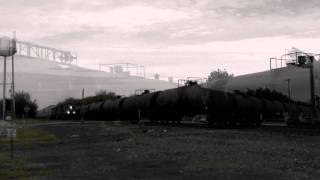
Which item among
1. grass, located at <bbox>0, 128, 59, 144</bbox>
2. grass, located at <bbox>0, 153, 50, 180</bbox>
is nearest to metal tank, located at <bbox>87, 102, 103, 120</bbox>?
grass, located at <bbox>0, 128, 59, 144</bbox>

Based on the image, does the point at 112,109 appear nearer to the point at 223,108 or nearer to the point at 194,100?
the point at 194,100

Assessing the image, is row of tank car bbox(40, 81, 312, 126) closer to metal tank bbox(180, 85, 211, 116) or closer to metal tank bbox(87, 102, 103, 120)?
metal tank bbox(180, 85, 211, 116)

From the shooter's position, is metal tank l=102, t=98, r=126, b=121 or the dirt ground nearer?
the dirt ground

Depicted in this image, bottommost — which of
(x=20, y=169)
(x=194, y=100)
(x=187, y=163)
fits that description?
(x=20, y=169)

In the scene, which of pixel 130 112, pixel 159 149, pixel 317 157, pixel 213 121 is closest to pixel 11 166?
pixel 159 149

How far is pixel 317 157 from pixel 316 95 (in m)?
22.7

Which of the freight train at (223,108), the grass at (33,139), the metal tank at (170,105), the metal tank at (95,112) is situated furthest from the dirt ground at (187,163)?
the metal tank at (95,112)

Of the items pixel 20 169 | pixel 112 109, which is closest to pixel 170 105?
pixel 112 109

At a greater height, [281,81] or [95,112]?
[281,81]

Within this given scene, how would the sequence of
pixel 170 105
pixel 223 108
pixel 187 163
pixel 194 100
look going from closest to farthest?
pixel 187 163
pixel 223 108
pixel 194 100
pixel 170 105

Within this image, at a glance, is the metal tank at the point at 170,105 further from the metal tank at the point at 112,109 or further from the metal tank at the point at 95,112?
the metal tank at the point at 95,112

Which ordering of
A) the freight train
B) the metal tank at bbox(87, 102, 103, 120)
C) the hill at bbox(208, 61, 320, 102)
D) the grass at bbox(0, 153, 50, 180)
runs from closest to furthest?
the grass at bbox(0, 153, 50, 180) → the hill at bbox(208, 61, 320, 102) → the freight train → the metal tank at bbox(87, 102, 103, 120)

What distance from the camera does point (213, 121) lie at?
127 ft

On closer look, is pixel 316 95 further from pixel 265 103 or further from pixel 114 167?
pixel 114 167
